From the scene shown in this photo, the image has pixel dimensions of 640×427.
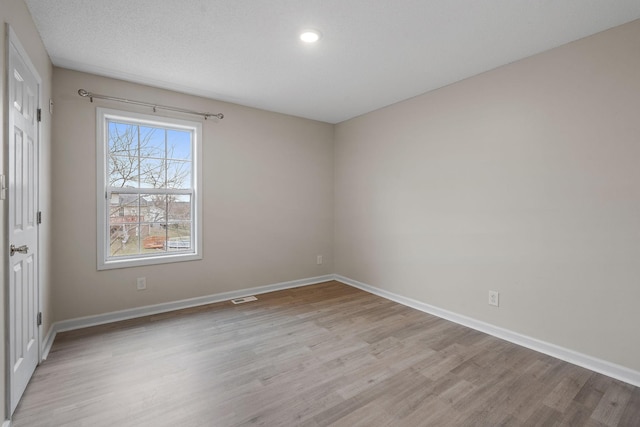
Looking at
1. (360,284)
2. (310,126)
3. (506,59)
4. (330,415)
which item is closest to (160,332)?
(330,415)

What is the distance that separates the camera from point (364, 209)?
4.20 meters

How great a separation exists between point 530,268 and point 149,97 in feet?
13.2

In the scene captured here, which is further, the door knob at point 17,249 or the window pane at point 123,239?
the window pane at point 123,239

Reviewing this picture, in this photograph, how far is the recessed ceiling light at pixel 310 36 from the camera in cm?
219

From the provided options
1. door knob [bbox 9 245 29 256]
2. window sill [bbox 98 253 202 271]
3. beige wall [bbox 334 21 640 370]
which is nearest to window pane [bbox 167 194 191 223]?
window sill [bbox 98 253 202 271]

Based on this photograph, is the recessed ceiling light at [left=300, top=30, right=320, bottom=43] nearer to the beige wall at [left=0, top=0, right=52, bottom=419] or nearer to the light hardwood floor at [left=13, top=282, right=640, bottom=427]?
the beige wall at [left=0, top=0, right=52, bottom=419]

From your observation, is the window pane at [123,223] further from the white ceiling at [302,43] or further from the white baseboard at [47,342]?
the white ceiling at [302,43]

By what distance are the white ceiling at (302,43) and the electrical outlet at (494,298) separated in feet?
6.80

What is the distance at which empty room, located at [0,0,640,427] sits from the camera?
1.86 metres

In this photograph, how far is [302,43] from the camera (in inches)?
92.4

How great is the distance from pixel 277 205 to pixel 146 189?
1.58 metres

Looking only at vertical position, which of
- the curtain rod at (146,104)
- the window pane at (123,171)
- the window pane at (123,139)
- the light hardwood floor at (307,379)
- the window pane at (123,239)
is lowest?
the light hardwood floor at (307,379)

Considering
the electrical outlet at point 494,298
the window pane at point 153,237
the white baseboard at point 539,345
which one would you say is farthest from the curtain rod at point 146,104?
the electrical outlet at point 494,298

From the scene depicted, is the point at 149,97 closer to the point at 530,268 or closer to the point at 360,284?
the point at 360,284
